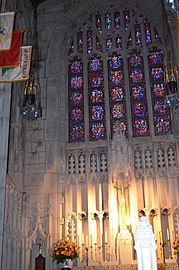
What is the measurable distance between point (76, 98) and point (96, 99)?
2.69 ft

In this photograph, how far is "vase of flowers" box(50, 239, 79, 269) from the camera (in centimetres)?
1229

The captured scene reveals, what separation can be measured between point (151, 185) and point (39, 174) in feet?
13.2

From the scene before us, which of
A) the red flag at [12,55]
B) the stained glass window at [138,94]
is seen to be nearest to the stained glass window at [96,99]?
the stained glass window at [138,94]

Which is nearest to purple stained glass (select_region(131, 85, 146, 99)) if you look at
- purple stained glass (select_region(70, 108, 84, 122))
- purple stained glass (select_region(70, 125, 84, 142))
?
purple stained glass (select_region(70, 108, 84, 122))

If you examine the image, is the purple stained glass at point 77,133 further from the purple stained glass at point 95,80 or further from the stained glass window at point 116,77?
the purple stained glass at point 95,80

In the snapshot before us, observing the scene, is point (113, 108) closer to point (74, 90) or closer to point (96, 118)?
point (96, 118)

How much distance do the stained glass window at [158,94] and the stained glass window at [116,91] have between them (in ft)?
3.78

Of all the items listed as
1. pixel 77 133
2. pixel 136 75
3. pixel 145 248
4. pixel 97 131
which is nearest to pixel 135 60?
pixel 136 75

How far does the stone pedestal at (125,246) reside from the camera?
12953 millimetres

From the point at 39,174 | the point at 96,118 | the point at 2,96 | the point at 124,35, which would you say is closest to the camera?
the point at 2,96

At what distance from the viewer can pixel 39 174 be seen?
14.8 meters

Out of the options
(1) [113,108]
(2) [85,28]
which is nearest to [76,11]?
(2) [85,28]

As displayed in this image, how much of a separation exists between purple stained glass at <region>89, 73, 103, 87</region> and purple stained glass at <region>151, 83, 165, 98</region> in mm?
2107

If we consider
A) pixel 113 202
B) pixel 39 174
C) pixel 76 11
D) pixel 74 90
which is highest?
pixel 76 11
